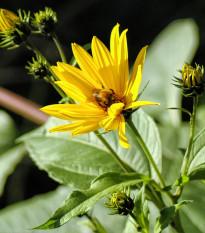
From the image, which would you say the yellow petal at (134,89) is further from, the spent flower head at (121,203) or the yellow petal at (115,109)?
the spent flower head at (121,203)

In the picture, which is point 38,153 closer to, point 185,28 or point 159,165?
point 159,165

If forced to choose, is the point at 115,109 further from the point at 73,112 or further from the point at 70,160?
the point at 70,160

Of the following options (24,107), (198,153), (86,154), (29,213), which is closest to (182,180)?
(198,153)

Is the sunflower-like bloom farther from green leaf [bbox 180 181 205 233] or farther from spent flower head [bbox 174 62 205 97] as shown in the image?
green leaf [bbox 180 181 205 233]

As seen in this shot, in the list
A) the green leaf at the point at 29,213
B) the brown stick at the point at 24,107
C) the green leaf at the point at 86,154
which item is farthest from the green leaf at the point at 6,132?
the green leaf at the point at 86,154

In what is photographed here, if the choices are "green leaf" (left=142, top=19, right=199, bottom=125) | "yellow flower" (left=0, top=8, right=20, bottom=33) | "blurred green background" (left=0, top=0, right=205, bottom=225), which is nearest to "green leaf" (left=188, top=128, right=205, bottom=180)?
"yellow flower" (left=0, top=8, right=20, bottom=33)

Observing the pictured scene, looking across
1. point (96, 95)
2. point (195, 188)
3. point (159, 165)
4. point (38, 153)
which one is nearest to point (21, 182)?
point (38, 153)
